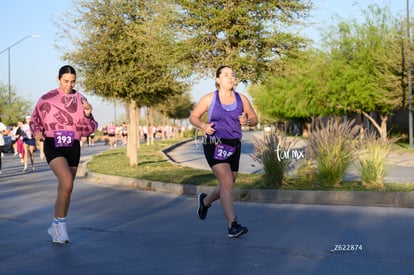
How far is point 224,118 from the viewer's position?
741cm

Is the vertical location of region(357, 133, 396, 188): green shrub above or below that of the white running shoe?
above

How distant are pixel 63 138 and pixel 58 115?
26 centimetres

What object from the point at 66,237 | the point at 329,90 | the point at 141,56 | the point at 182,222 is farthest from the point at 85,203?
the point at 329,90

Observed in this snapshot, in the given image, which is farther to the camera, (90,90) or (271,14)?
(90,90)

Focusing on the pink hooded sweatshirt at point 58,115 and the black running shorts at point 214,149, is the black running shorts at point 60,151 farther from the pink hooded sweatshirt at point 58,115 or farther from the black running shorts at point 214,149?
the black running shorts at point 214,149

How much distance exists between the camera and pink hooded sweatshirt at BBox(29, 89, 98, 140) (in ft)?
23.9

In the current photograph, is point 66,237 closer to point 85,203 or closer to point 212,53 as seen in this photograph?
point 85,203

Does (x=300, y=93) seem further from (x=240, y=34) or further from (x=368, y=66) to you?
(x=240, y=34)

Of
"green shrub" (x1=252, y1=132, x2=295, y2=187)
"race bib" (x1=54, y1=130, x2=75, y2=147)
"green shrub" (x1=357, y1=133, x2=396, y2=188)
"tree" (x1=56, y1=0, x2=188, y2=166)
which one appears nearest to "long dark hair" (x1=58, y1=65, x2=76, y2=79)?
"race bib" (x1=54, y1=130, x2=75, y2=147)

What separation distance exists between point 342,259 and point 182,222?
10.3 feet

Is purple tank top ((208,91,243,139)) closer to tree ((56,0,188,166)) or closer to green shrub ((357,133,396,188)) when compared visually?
green shrub ((357,133,396,188))

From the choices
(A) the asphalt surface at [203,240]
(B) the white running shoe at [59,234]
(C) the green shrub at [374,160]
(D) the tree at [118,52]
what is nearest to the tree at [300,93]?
(D) the tree at [118,52]

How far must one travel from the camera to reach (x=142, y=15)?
766 inches

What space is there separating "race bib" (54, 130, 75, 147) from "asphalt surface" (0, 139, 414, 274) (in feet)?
3.39
